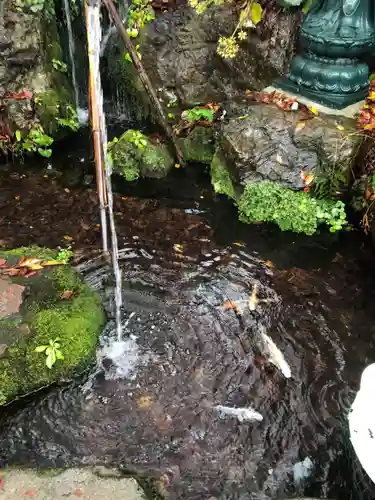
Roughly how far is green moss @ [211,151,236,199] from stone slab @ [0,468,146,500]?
4542mm

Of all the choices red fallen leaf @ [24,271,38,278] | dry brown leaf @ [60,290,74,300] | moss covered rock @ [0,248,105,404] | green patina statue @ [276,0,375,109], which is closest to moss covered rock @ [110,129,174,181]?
green patina statue @ [276,0,375,109]

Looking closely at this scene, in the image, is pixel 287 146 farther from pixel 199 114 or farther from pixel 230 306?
pixel 230 306

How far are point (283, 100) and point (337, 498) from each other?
512 cm

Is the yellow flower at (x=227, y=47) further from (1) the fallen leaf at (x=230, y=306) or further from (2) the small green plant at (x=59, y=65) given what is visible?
(1) the fallen leaf at (x=230, y=306)

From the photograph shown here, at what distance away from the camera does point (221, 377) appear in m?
4.52

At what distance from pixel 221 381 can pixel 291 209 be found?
275 centimetres

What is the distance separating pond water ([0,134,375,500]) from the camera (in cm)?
383

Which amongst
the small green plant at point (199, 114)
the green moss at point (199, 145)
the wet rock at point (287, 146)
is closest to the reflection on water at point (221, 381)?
the wet rock at point (287, 146)

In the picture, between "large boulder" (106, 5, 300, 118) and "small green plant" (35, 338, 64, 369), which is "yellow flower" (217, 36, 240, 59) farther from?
"small green plant" (35, 338, 64, 369)

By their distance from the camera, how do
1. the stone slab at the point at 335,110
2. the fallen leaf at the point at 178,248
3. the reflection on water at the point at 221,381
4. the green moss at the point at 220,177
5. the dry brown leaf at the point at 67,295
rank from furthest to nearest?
the green moss at the point at 220,177
the stone slab at the point at 335,110
the fallen leaf at the point at 178,248
the dry brown leaf at the point at 67,295
the reflection on water at the point at 221,381

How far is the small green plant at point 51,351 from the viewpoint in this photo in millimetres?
4090

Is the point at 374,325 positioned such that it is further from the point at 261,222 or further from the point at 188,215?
the point at 188,215

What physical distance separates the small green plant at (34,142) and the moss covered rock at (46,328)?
3.29m

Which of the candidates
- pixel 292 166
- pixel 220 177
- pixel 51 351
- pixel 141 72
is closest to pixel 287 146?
pixel 292 166
